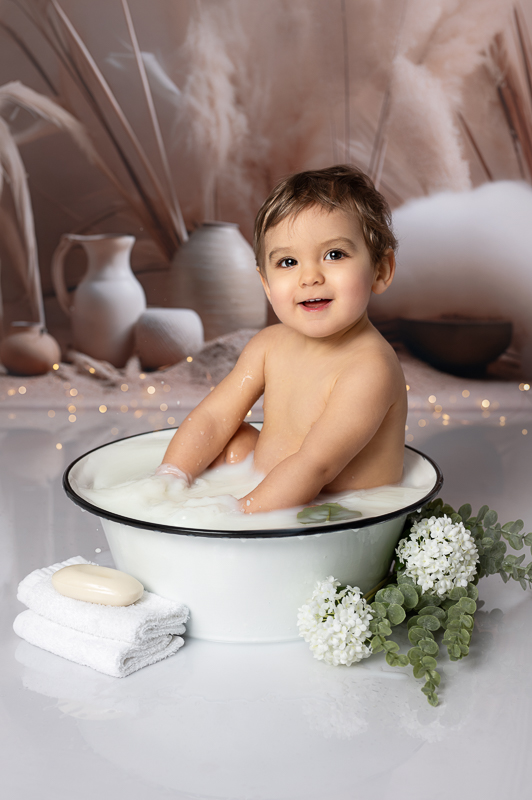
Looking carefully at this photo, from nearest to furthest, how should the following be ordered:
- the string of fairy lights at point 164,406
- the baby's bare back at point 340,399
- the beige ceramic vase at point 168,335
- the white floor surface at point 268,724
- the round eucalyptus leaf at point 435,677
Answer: the white floor surface at point 268,724 → the round eucalyptus leaf at point 435,677 → the baby's bare back at point 340,399 → the string of fairy lights at point 164,406 → the beige ceramic vase at point 168,335

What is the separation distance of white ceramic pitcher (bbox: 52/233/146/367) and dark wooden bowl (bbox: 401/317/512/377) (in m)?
1.24

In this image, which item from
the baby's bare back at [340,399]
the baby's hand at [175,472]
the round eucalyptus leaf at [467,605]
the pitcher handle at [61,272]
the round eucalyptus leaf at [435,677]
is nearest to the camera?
the round eucalyptus leaf at [435,677]

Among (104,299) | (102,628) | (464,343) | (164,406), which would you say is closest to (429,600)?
(102,628)

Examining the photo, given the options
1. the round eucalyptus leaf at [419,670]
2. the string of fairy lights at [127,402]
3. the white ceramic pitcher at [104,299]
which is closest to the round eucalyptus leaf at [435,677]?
the round eucalyptus leaf at [419,670]

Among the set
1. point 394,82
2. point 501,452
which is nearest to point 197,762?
point 501,452

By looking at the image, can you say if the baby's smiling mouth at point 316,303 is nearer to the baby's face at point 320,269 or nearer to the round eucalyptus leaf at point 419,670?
the baby's face at point 320,269

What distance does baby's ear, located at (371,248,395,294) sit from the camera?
4.49ft

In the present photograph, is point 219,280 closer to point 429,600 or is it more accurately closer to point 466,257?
point 466,257

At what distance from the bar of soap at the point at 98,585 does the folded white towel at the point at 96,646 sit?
54 mm

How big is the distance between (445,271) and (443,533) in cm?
230

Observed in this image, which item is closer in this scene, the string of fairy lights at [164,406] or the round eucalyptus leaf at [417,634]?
the round eucalyptus leaf at [417,634]

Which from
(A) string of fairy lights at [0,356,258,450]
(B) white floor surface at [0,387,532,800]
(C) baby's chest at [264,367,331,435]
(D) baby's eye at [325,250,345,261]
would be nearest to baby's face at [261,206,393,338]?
(D) baby's eye at [325,250,345,261]

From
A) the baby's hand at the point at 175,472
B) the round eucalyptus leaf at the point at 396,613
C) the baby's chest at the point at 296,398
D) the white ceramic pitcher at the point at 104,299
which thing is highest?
the baby's chest at the point at 296,398

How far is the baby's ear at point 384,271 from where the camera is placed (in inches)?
53.8
